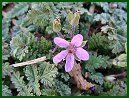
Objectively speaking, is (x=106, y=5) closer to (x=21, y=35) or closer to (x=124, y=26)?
(x=124, y=26)

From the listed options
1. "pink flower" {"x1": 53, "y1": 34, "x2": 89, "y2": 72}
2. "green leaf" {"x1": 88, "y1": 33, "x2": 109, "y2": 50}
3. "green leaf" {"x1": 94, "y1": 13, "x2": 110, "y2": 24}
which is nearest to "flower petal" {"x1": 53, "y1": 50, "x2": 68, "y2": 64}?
"pink flower" {"x1": 53, "y1": 34, "x2": 89, "y2": 72}

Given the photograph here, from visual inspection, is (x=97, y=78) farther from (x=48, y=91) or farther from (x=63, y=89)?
(x=48, y=91)

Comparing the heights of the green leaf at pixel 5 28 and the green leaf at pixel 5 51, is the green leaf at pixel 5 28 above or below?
above

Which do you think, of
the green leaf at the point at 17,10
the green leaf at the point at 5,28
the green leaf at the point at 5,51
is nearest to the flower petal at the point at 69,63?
the green leaf at the point at 5,51

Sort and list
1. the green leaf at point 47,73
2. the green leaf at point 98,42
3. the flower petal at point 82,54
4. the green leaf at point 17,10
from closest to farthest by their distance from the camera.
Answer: the flower petal at point 82,54, the green leaf at point 47,73, the green leaf at point 98,42, the green leaf at point 17,10

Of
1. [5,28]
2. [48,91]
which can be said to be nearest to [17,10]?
[5,28]

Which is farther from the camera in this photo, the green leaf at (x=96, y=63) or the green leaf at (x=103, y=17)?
the green leaf at (x=103, y=17)

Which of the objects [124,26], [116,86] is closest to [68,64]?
[116,86]

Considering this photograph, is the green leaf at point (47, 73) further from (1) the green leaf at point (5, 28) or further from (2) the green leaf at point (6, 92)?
(1) the green leaf at point (5, 28)

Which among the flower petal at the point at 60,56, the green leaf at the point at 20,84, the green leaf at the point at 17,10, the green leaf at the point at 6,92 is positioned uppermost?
the green leaf at the point at 17,10
